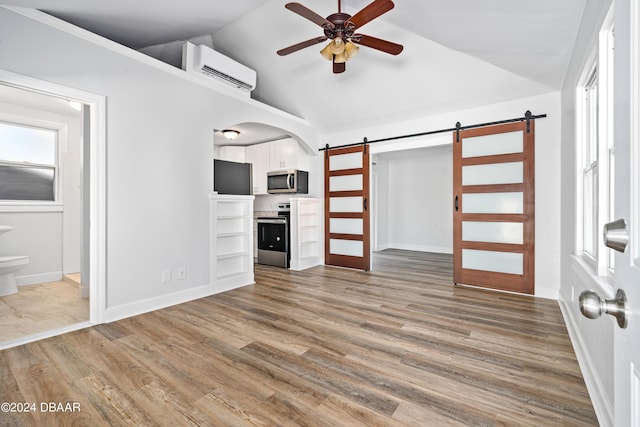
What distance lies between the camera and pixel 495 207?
3.78m

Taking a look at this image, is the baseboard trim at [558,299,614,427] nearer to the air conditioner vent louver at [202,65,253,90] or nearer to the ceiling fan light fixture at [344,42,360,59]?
the ceiling fan light fixture at [344,42,360,59]

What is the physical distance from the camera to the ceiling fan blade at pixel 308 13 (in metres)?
2.31

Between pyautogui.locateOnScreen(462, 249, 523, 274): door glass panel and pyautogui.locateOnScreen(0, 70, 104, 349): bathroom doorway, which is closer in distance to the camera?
pyautogui.locateOnScreen(0, 70, 104, 349): bathroom doorway

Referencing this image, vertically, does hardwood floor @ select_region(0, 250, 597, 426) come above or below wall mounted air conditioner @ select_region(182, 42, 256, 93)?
below

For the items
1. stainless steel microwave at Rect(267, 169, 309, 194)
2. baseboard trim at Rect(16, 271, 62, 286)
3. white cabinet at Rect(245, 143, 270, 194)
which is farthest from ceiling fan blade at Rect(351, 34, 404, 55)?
baseboard trim at Rect(16, 271, 62, 286)

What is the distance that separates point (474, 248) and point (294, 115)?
3.46 meters

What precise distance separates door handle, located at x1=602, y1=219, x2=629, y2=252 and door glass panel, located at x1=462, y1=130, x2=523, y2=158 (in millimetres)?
3653

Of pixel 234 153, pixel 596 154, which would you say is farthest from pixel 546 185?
pixel 234 153

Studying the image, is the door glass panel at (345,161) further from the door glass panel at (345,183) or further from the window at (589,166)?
the window at (589,166)

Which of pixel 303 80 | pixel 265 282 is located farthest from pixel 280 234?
pixel 303 80

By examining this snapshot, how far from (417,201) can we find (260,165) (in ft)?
12.8

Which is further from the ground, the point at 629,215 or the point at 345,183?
the point at 345,183

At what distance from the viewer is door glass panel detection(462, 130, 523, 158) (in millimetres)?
3639

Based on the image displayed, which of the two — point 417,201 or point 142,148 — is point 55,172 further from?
point 417,201
